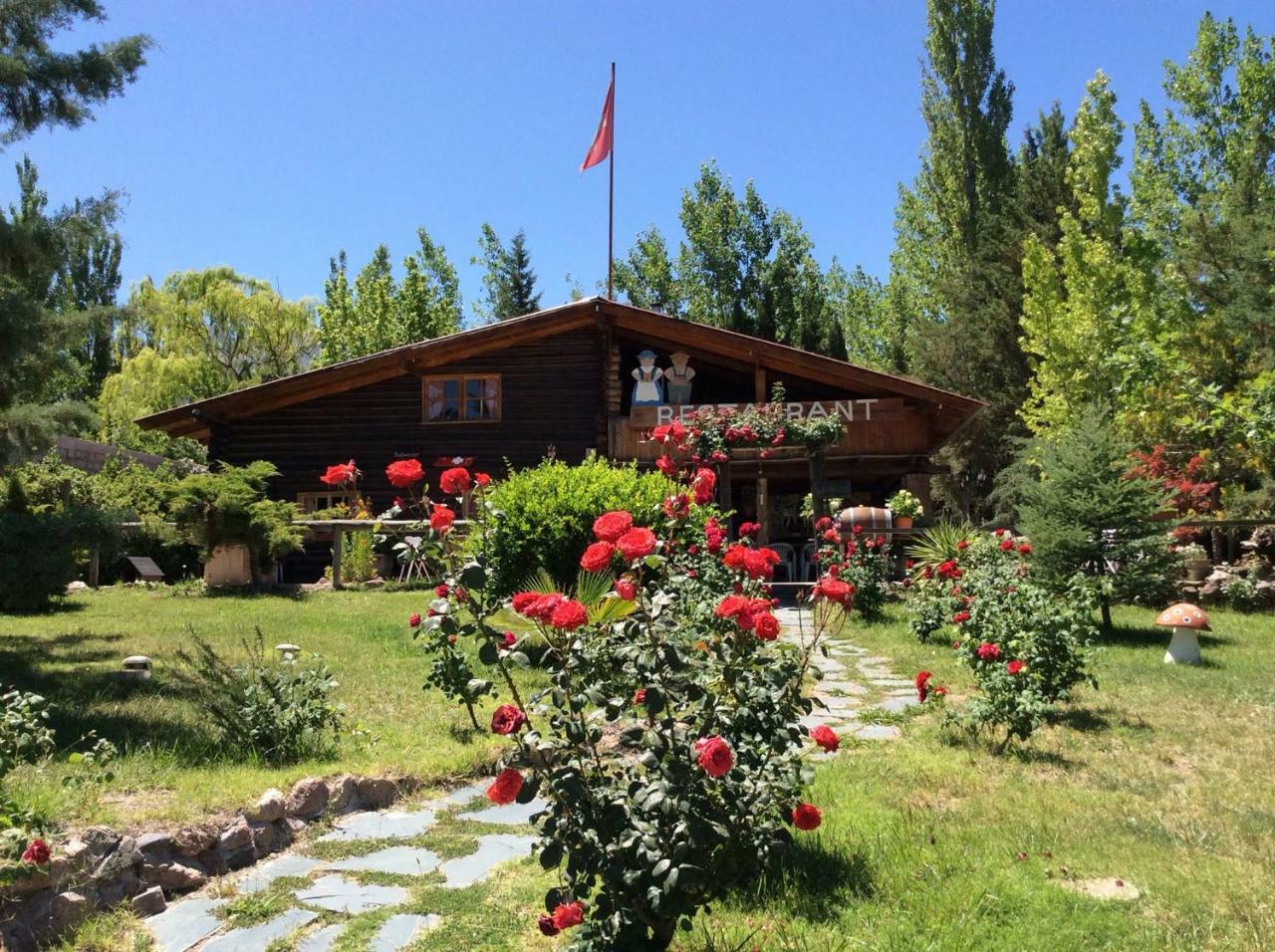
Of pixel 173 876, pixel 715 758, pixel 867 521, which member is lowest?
pixel 173 876

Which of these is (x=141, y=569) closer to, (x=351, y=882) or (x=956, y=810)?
(x=351, y=882)

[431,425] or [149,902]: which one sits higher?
[431,425]

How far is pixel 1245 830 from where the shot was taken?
4.31 metres

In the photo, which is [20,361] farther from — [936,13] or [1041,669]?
[936,13]

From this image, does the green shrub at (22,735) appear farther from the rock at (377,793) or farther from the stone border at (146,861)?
the rock at (377,793)

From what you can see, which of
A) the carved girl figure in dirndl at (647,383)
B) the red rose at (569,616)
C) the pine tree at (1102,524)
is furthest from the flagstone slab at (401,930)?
the carved girl figure in dirndl at (647,383)

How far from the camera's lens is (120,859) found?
367 centimetres

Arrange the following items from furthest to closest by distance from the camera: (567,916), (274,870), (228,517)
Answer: (228,517) < (274,870) < (567,916)

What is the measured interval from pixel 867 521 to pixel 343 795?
1088 cm

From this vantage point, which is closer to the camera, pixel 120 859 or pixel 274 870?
pixel 120 859

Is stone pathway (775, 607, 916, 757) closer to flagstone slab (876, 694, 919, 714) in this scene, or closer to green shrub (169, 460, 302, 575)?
flagstone slab (876, 694, 919, 714)

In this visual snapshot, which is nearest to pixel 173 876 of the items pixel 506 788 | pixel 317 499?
pixel 506 788

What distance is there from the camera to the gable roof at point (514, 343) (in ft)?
61.9

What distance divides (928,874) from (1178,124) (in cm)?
2917
